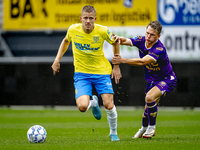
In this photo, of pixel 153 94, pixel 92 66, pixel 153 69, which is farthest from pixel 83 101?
pixel 153 69

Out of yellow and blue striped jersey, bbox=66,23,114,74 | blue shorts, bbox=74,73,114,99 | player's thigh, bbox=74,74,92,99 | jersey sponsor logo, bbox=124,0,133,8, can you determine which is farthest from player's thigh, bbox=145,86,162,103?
jersey sponsor logo, bbox=124,0,133,8

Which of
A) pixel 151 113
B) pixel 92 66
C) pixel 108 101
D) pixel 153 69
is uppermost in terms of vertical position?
pixel 92 66

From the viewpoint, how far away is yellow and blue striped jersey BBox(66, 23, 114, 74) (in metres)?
6.28

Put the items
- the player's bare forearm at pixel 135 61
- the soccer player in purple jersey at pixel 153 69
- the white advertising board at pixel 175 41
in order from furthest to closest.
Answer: the white advertising board at pixel 175 41
the soccer player in purple jersey at pixel 153 69
the player's bare forearm at pixel 135 61

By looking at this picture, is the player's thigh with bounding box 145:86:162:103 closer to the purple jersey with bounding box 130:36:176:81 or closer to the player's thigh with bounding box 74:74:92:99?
the purple jersey with bounding box 130:36:176:81

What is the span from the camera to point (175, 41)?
1499 cm

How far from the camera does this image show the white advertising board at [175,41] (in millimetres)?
14859

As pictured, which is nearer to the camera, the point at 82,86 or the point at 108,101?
the point at 108,101

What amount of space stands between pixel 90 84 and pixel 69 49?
9548 mm

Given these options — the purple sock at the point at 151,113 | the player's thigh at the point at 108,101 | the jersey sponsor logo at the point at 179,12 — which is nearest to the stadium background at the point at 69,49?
the jersey sponsor logo at the point at 179,12

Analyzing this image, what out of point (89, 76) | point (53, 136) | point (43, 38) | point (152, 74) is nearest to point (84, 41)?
point (89, 76)

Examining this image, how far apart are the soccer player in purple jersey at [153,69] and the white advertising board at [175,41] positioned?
810 centimetres

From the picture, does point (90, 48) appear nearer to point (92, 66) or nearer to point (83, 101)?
point (92, 66)

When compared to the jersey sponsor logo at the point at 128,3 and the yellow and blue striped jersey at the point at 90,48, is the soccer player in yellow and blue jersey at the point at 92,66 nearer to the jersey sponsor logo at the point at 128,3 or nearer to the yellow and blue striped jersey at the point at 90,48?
the yellow and blue striped jersey at the point at 90,48
